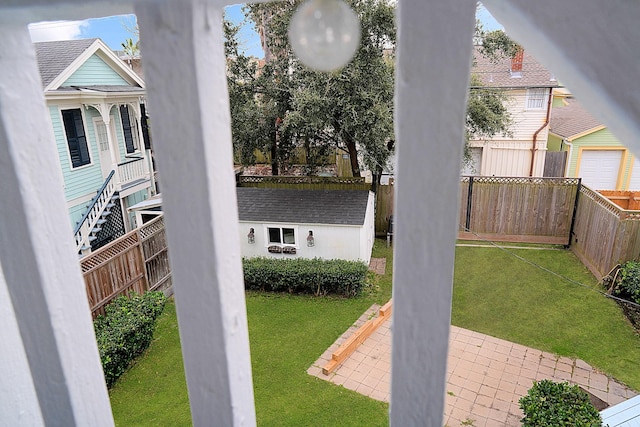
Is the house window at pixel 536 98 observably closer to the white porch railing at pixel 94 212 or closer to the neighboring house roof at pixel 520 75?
the neighboring house roof at pixel 520 75

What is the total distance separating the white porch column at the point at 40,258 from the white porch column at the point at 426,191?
17.8 inches

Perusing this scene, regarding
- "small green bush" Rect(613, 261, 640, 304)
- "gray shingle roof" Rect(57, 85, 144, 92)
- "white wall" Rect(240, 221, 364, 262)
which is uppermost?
"gray shingle roof" Rect(57, 85, 144, 92)

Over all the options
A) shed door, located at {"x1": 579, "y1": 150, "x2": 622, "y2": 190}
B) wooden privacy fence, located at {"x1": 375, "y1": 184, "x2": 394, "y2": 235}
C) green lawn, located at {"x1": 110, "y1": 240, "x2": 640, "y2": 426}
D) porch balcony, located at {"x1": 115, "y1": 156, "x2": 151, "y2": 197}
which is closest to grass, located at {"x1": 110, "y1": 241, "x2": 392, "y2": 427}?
green lawn, located at {"x1": 110, "y1": 240, "x2": 640, "y2": 426}

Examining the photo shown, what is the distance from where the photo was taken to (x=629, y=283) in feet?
22.1

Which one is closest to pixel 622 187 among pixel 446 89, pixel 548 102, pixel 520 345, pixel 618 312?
pixel 548 102

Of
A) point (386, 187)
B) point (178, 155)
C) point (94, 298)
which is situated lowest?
point (94, 298)

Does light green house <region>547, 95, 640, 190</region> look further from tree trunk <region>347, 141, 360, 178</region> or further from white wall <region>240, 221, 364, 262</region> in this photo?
white wall <region>240, 221, 364, 262</region>

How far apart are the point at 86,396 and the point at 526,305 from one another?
24.1 ft

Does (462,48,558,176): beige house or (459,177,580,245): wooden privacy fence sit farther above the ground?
(462,48,558,176): beige house

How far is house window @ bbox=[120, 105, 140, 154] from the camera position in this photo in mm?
10068

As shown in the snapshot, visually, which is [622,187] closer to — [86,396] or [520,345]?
[520,345]

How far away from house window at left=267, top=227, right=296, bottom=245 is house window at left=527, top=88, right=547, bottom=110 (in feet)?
29.3

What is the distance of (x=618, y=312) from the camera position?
660 centimetres

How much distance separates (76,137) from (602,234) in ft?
34.3
